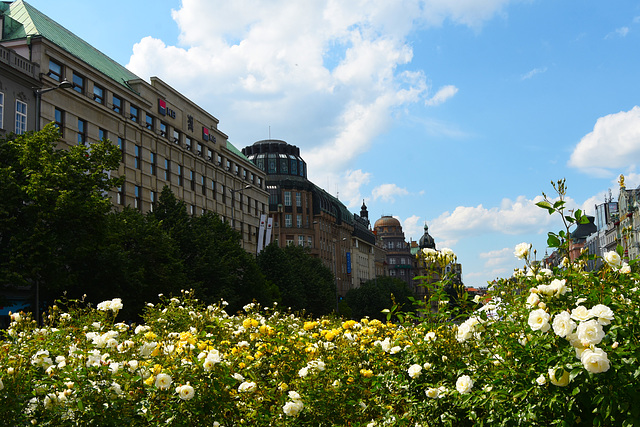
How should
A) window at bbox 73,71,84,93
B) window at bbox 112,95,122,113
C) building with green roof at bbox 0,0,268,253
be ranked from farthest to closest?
window at bbox 112,95,122,113, window at bbox 73,71,84,93, building with green roof at bbox 0,0,268,253

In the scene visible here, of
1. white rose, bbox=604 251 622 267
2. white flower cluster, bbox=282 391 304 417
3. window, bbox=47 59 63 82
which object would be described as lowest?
white flower cluster, bbox=282 391 304 417

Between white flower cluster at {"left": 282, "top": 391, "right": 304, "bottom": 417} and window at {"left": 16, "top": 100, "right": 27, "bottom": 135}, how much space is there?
112 ft

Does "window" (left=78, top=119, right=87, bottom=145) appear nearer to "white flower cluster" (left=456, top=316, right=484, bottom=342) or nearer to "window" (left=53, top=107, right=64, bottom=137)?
"window" (left=53, top=107, right=64, bottom=137)

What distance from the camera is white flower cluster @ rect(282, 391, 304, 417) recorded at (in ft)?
19.7

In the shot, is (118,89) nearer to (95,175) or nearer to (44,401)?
(95,175)

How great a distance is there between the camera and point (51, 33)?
43.8m

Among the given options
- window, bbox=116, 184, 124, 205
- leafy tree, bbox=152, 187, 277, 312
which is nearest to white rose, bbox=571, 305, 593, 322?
leafy tree, bbox=152, 187, 277, 312

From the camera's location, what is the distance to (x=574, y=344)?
417cm

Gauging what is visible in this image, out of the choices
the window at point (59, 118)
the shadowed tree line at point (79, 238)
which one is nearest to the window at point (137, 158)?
the window at point (59, 118)

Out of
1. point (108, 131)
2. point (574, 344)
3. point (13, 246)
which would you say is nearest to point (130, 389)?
point (574, 344)

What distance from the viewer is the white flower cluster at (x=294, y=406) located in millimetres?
6013

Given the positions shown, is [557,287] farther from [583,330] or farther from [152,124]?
[152,124]

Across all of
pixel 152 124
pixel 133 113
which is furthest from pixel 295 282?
pixel 133 113

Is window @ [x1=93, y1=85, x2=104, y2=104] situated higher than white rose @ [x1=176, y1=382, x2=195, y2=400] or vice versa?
window @ [x1=93, y1=85, x2=104, y2=104]
